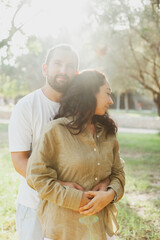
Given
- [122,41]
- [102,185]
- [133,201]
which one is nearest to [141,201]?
[133,201]

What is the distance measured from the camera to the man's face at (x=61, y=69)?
2.27 m

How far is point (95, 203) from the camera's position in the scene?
5.99 ft

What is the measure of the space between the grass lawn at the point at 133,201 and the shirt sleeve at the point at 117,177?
6.42ft

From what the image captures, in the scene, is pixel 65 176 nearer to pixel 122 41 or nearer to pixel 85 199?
pixel 85 199

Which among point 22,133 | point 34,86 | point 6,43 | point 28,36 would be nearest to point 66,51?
point 22,133

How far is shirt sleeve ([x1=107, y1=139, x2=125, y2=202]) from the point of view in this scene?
6.68 ft

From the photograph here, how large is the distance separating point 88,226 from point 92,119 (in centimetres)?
79

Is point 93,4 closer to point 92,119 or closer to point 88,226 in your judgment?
point 92,119

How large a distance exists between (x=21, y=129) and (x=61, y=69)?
61cm

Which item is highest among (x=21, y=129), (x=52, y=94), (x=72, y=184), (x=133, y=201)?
(x=52, y=94)

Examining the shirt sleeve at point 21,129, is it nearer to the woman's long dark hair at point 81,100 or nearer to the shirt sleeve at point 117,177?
the woman's long dark hair at point 81,100

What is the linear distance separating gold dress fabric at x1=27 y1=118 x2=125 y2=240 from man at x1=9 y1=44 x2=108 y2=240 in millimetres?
294

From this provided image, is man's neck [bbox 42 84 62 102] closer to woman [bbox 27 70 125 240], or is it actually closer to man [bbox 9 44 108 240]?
man [bbox 9 44 108 240]

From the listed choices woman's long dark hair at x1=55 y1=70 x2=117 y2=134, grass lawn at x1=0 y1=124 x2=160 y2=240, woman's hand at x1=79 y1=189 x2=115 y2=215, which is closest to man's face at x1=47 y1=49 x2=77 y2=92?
woman's long dark hair at x1=55 y1=70 x2=117 y2=134
